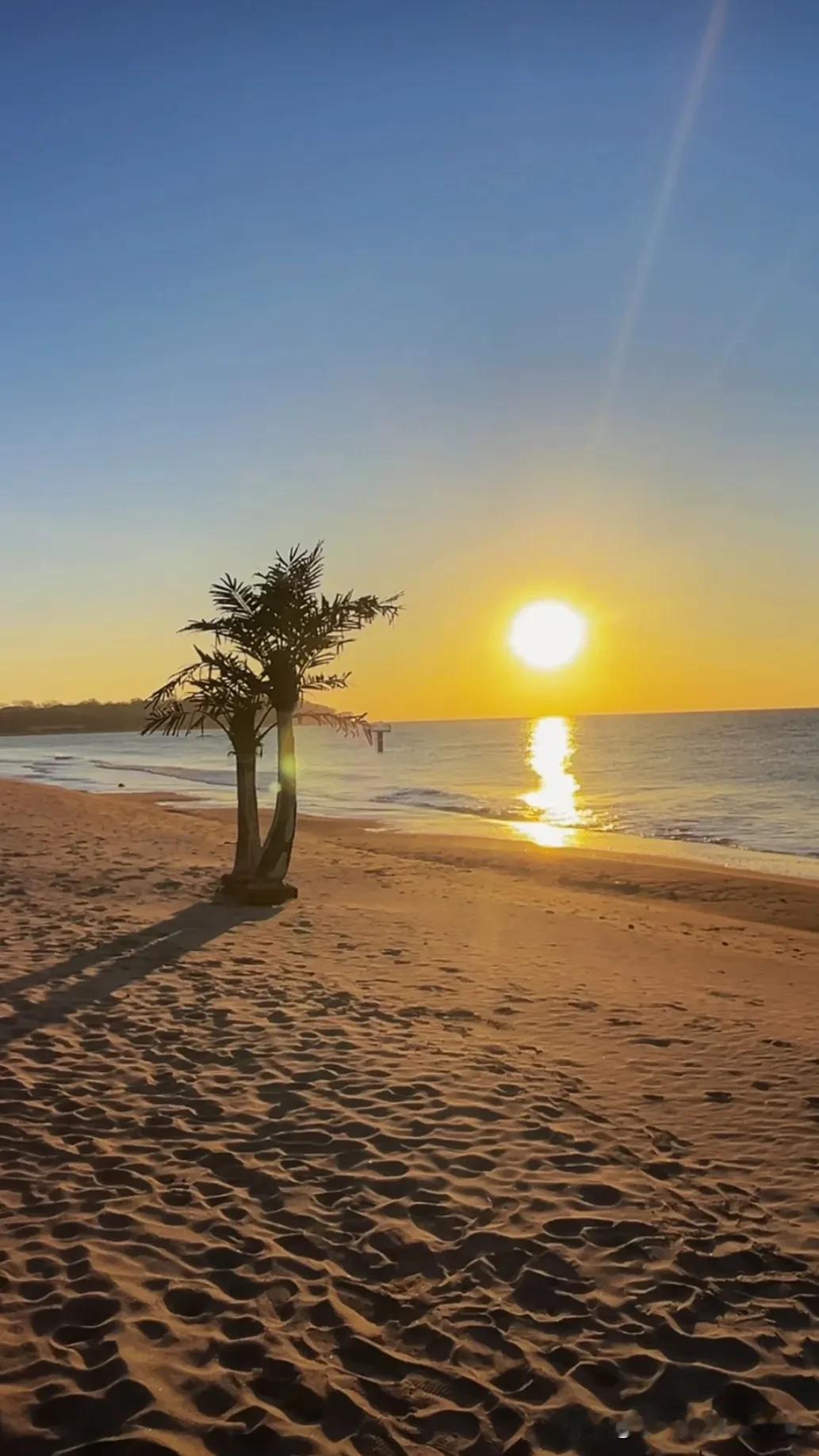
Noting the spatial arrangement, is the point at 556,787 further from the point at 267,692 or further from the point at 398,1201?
the point at 398,1201

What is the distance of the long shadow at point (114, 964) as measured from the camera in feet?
28.1

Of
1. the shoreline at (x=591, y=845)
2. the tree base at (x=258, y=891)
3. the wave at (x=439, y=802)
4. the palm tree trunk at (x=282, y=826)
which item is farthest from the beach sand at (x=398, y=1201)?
the wave at (x=439, y=802)

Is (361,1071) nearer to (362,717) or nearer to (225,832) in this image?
(362,717)

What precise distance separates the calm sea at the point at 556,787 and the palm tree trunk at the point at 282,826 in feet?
44.4

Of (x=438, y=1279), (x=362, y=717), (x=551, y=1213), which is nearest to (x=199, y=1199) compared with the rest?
(x=438, y=1279)

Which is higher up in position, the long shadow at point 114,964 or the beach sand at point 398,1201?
the long shadow at point 114,964

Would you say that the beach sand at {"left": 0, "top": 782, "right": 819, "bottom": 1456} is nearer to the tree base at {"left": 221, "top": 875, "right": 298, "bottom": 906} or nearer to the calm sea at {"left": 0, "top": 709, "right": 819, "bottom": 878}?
the tree base at {"left": 221, "top": 875, "right": 298, "bottom": 906}

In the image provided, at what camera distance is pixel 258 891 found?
1457 cm

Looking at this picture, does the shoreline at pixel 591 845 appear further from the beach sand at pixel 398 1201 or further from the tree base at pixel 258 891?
the beach sand at pixel 398 1201

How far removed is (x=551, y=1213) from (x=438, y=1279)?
920 millimetres

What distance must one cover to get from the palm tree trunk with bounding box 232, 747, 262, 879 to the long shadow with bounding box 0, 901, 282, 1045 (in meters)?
0.93

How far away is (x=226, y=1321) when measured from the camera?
14.3 feet

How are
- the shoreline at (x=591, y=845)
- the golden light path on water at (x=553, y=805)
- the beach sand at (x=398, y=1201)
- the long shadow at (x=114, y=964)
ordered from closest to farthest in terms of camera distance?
1. the beach sand at (x=398, y=1201)
2. the long shadow at (x=114, y=964)
3. the shoreline at (x=591, y=845)
4. the golden light path on water at (x=553, y=805)

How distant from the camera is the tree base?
14.6 m
